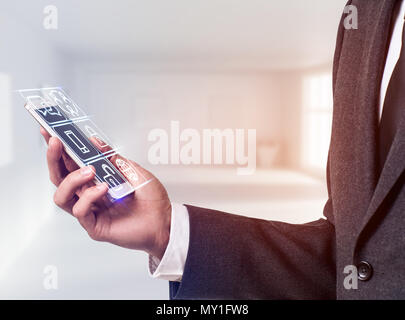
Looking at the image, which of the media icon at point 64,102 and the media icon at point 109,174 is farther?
the media icon at point 64,102

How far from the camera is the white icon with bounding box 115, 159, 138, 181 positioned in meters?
0.63

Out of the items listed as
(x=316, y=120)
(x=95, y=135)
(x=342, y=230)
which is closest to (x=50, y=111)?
(x=95, y=135)

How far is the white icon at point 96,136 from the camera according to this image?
2.21 feet

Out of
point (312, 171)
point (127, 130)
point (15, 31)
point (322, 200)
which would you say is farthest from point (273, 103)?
point (15, 31)

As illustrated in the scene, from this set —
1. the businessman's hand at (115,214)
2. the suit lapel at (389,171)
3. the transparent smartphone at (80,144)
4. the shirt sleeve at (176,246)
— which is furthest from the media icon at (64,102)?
the suit lapel at (389,171)

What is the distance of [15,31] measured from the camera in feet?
2.84

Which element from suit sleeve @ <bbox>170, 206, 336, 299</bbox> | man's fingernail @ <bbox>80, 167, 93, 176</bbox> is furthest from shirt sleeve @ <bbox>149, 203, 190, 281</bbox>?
man's fingernail @ <bbox>80, 167, 93, 176</bbox>

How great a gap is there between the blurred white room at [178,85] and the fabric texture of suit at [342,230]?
0.26 meters

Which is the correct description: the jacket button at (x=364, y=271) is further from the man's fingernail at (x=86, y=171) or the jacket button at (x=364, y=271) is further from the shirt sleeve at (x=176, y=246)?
the man's fingernail at (x=86, y=171)

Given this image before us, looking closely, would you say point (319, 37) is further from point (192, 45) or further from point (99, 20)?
point (99, 20)

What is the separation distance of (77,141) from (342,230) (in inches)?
14.8

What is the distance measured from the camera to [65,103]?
0.71 metres

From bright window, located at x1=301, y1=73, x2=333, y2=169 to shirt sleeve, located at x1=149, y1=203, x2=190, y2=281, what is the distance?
46 cm

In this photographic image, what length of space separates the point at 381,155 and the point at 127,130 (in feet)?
1.65
